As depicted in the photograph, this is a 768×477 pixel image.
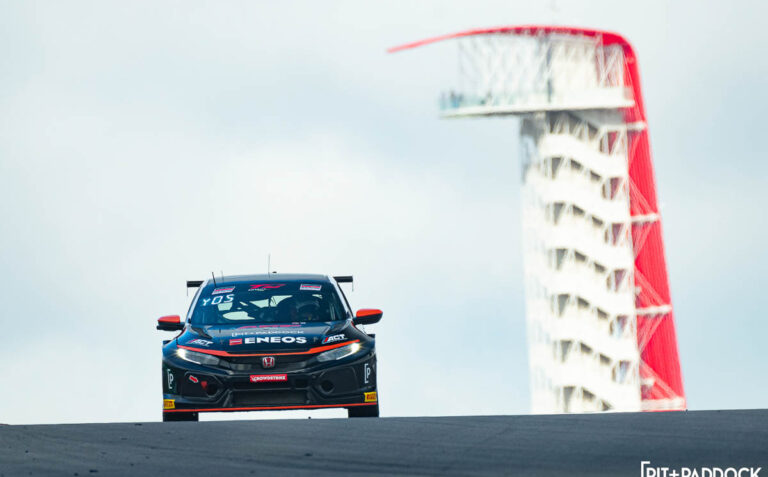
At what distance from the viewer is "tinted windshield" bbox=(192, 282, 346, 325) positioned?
1728cm

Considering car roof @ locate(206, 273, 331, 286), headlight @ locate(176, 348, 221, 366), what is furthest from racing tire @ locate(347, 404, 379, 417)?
car roof @ locate(206, 273, 331, 286)

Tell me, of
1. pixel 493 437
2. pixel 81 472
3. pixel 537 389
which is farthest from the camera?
pixel 537 389

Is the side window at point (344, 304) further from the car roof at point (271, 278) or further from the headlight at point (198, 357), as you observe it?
the headlight at point (198, 357)

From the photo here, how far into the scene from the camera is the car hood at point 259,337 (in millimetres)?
16172

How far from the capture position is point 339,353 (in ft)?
53.5

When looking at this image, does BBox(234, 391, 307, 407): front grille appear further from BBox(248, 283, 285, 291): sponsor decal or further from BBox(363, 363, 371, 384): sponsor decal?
BBox(248, 283, 285, 291): sponsor decal

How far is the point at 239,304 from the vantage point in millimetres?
17531

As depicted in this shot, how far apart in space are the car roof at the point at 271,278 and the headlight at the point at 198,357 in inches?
72.9

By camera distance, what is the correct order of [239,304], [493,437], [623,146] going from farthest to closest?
[623,146] → [239,304] → [493,437]

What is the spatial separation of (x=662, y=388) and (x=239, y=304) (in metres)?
52.1

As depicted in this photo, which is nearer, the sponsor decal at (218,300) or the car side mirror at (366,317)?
the car side mirror at (366,317)

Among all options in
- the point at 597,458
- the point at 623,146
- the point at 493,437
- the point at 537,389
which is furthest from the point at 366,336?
the point at 537,389

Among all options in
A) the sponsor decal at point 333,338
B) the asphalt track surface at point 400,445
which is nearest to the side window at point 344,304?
the sponsor decal at point 333,338

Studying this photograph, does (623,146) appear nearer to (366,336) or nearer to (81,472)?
(366,336)
